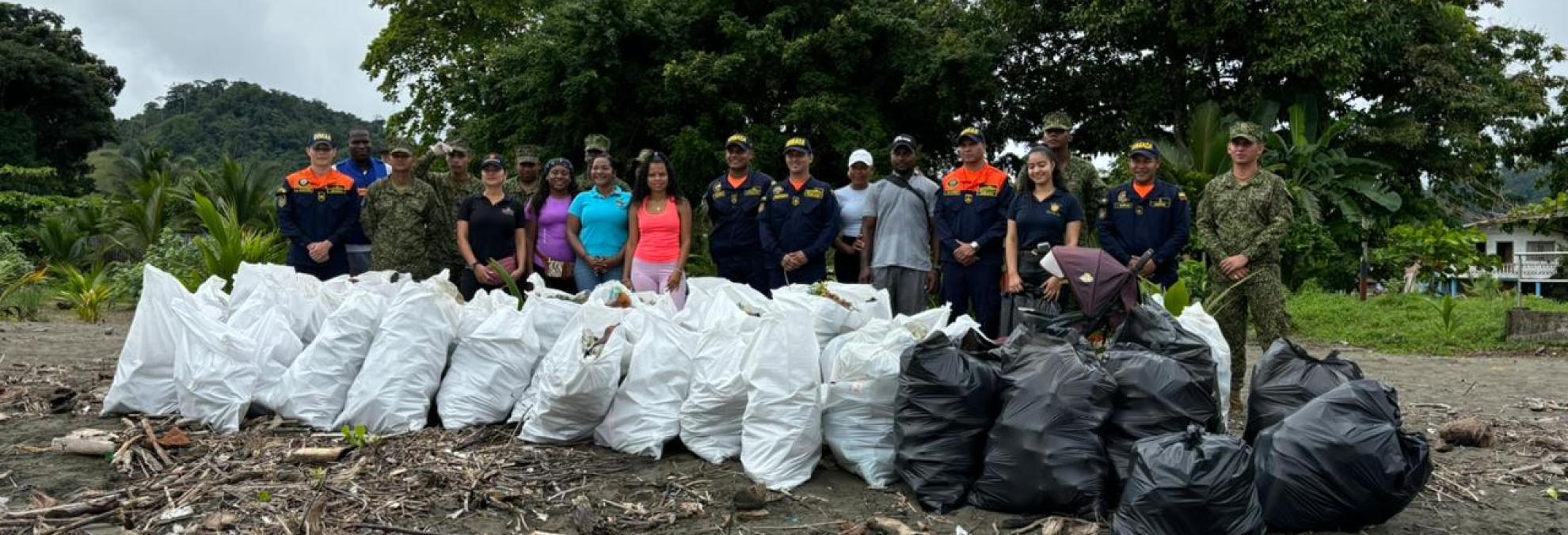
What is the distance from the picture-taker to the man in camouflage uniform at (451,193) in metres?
6.75

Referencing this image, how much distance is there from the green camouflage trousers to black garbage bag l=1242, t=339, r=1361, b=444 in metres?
1.32

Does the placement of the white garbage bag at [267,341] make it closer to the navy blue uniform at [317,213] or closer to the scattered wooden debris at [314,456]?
the scattered wooden debris at [314,456]

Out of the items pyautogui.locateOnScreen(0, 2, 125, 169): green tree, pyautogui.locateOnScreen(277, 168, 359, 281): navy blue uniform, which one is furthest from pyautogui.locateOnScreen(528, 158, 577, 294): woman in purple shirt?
pyautogui.locateOnScreen(0, 2, 125, 169): green tree

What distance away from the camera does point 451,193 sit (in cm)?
700

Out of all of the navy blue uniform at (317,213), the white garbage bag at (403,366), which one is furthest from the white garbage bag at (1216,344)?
the navy blue uniform at (317,213)

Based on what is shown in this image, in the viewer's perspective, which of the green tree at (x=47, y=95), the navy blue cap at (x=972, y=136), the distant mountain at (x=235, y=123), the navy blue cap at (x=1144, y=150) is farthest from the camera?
the distant mountain at (x=235, y=123)

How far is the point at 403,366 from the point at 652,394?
1093 millimetres

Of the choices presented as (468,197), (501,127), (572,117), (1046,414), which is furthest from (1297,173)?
(1046,414)

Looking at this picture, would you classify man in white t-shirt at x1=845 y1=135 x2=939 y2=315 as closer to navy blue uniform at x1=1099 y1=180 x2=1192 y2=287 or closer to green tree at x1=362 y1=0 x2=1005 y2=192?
navy blue uniform at x1=1099 y1=180 x2=1192 y2=287

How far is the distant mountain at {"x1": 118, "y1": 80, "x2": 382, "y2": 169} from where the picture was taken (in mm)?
44156

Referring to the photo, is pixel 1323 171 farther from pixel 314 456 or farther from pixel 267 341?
pixel 314 456

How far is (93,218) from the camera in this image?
2088 cm

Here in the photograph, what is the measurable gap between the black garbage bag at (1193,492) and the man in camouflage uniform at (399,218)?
4674mm

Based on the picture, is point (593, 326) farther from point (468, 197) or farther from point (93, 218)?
point (93, 218)
